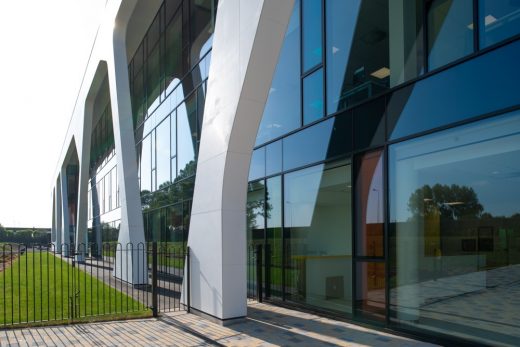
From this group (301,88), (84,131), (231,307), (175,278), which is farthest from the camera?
(84,131)

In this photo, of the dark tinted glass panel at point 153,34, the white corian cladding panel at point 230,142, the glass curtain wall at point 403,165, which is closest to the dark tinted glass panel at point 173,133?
the dark tinted glass panel at point 153,34

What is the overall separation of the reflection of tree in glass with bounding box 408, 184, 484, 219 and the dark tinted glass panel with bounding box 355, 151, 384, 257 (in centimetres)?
75

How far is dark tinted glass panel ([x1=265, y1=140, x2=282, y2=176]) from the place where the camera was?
35.8ft

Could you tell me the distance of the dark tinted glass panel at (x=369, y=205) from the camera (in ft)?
25.8

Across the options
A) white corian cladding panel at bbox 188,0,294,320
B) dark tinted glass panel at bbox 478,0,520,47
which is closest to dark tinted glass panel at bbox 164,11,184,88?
white corian cladding panel at bbox 188,0,294,320

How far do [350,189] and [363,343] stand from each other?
9.98ft

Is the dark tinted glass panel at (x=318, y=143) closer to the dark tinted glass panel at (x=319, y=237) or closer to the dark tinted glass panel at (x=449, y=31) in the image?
the dark tinted glass panel at (x=319, y=237)

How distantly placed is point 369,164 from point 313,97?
2420 mm

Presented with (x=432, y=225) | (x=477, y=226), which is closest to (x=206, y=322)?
(x=432, y=225)

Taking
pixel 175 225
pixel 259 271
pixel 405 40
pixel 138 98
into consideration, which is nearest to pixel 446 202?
pixel 405 40

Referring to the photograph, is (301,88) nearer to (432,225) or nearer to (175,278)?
(432,225)

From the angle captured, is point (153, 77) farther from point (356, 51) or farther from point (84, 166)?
point (356, 51)

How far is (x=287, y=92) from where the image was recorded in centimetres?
1080

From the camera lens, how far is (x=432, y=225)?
6852 millimetres
